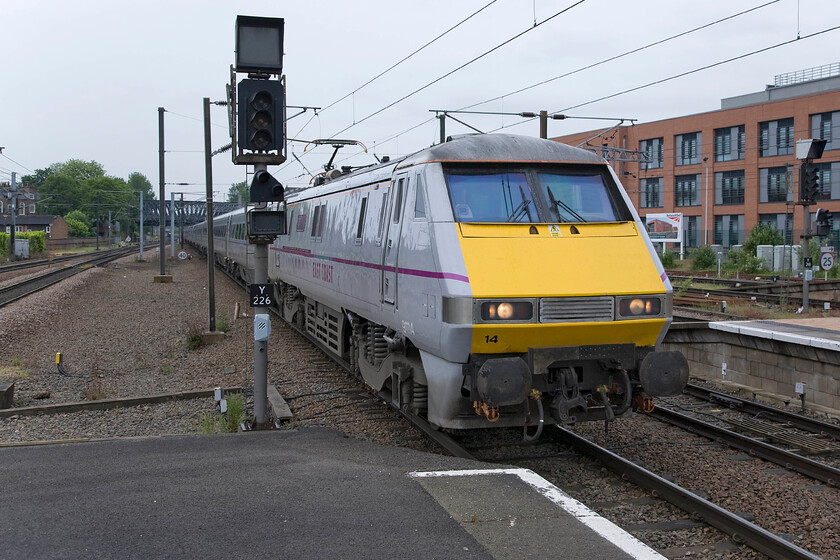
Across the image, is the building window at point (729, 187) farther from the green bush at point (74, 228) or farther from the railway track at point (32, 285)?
the green bush at point (74, 228)

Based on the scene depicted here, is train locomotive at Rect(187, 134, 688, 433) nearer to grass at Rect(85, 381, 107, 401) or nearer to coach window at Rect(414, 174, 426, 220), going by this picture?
coach window at Rect(414, 174, 426, 220)

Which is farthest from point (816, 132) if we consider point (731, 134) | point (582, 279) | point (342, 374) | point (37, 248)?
point (37, 248)

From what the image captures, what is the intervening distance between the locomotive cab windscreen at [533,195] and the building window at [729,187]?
46838mm

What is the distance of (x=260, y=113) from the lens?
873cm

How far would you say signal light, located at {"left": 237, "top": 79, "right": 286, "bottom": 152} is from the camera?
8664mm

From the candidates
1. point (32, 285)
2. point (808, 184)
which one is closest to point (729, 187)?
point (808, 184)

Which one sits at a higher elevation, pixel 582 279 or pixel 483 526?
pixel 582 279

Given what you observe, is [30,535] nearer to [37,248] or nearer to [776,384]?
[776,384]

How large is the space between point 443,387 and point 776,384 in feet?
23.9

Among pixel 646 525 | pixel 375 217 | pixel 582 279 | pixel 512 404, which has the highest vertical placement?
pixel 375 217

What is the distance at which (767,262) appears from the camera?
1490 inches

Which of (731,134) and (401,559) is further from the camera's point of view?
(731,134)

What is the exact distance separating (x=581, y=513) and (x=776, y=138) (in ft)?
158

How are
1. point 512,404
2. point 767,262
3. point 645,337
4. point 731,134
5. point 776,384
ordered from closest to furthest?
point 512,404, point 645,337, point 776,384, point 767,262, point 731,134
